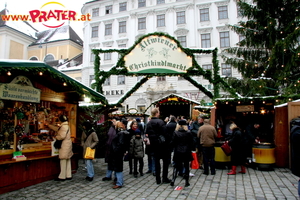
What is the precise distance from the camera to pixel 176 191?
524 cm

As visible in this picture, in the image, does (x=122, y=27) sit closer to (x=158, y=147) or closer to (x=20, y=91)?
(x=20, y=91)

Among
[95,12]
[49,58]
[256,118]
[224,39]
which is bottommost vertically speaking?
[256,118]

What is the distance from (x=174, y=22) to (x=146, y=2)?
4993mm

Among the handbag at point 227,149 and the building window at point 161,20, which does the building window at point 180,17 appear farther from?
the handbag at point 227,149

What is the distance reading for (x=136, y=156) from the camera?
21.7 feet

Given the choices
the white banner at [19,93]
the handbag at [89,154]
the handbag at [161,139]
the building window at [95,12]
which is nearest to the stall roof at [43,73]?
the white banner at [19,93]

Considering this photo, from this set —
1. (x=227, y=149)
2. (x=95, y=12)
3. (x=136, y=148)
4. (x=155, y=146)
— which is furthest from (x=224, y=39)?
(x=155, y=146)

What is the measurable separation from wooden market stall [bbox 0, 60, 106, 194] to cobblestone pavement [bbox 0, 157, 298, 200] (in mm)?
381

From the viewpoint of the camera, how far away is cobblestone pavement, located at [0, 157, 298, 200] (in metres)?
4.89

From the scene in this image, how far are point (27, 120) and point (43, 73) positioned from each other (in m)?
2.05

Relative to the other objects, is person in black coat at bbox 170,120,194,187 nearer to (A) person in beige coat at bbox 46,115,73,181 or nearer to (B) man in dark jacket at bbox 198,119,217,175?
(B) man in dark jacket at bbox 198,119,217,175

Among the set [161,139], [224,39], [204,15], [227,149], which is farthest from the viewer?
[204,15]

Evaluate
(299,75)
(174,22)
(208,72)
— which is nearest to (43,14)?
(208,72)

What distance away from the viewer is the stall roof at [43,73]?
5109 mm
